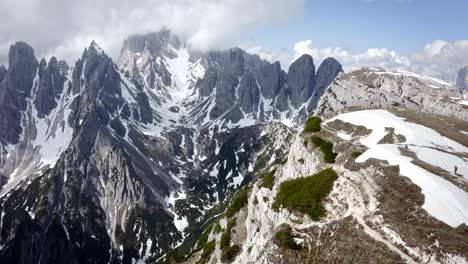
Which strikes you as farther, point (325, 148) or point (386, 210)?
point (325, 148)

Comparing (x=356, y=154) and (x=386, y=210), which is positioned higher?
(x=356, y=154)

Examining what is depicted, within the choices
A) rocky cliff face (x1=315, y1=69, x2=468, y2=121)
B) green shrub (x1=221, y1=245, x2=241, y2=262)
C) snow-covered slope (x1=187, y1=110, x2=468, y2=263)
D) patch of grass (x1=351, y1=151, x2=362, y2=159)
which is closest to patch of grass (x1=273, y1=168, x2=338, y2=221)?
snow-covered slope (x1=187, y1=110, x2=468, y2=263)

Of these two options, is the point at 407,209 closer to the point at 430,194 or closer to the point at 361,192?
the point at 430,194

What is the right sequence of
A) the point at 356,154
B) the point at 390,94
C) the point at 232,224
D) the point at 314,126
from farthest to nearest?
1. the point at 390,94
2. the point at 232,224
3. the point at 314,126
4. the point at 356,154

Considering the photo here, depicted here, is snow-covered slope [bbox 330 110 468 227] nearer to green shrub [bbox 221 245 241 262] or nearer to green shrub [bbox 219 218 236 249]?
green shrub [bbox 221 245 241 262]

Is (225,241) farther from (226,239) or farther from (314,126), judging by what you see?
(314,126)

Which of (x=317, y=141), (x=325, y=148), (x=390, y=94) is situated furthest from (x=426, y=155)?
(x=390, y=94)
